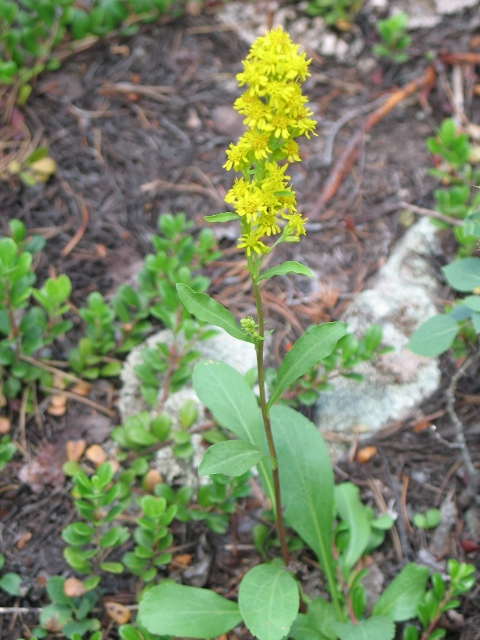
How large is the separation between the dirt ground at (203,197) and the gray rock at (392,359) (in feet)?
0.23

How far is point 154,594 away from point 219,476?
455 millimetres

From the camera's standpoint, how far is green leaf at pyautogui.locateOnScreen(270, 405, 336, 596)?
2.38m

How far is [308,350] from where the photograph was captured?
6.34 feet

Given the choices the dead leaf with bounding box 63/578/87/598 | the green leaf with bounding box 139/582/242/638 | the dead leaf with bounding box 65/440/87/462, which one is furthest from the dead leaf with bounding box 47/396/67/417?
the green leaf with bounding box 139/582/242/638

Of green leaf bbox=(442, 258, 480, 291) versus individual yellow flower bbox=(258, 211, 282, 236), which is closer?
individual yellow flower bbox=(258, 211, 282, 236)

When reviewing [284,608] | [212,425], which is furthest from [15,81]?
[284,608]

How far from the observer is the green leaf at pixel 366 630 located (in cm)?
206

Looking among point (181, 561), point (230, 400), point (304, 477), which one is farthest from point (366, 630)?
point (230, 400)

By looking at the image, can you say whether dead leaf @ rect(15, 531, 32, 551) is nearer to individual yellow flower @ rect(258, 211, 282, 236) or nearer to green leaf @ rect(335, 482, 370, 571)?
green leaf @ rect(335, 482, 370, 571)

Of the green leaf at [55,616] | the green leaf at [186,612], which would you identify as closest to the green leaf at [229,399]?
the green leaf at [186,612]

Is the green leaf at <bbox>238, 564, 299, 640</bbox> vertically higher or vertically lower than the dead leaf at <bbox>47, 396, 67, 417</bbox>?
higher

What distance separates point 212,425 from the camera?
2.74 m

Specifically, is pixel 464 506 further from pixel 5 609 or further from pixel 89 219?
pixel 89 219

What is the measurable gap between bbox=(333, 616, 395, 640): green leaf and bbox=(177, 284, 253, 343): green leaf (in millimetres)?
1033
